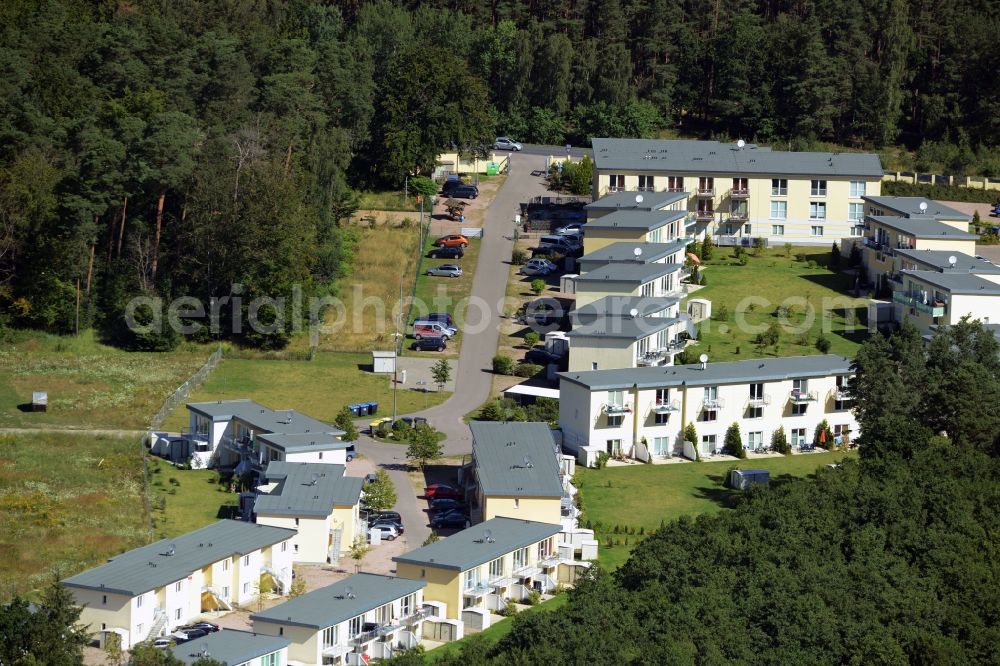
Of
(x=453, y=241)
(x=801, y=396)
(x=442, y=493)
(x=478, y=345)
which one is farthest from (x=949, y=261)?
(x=442, y=493)

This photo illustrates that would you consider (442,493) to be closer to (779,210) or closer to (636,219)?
(636,219)

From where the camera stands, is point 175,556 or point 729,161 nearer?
point 175,556

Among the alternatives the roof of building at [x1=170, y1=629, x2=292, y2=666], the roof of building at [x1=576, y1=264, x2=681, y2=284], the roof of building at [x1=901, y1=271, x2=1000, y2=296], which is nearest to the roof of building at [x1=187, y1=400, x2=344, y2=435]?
the roof of building at [x1=576, y1=264, x2=681, y2=284]

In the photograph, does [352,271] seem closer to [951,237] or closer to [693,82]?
[951,237]

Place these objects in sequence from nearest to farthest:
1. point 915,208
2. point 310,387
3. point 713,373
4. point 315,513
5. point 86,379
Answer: point 315,513 → point 713,373 → point 86,379 → point 310,387 → point 915,208

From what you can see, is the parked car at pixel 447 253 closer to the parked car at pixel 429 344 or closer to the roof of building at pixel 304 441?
the parked car at pixel 429 344

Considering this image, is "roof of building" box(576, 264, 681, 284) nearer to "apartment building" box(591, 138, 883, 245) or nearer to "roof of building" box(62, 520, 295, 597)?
"apartment building" box(591, 138, 883, 245)

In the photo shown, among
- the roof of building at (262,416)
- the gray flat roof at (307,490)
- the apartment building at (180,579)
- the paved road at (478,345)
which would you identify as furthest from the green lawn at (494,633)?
the roof of building at (262,416)

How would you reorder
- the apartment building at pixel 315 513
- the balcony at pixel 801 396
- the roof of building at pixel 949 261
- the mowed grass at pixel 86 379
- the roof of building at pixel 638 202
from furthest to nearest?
the roof of building at pixel 638 202 → the roof of building at pixel 949 261 → the balcony at pixel 801 396 → the mowed grass at pixel 86 379 → the apartment building at pixel 315 513
